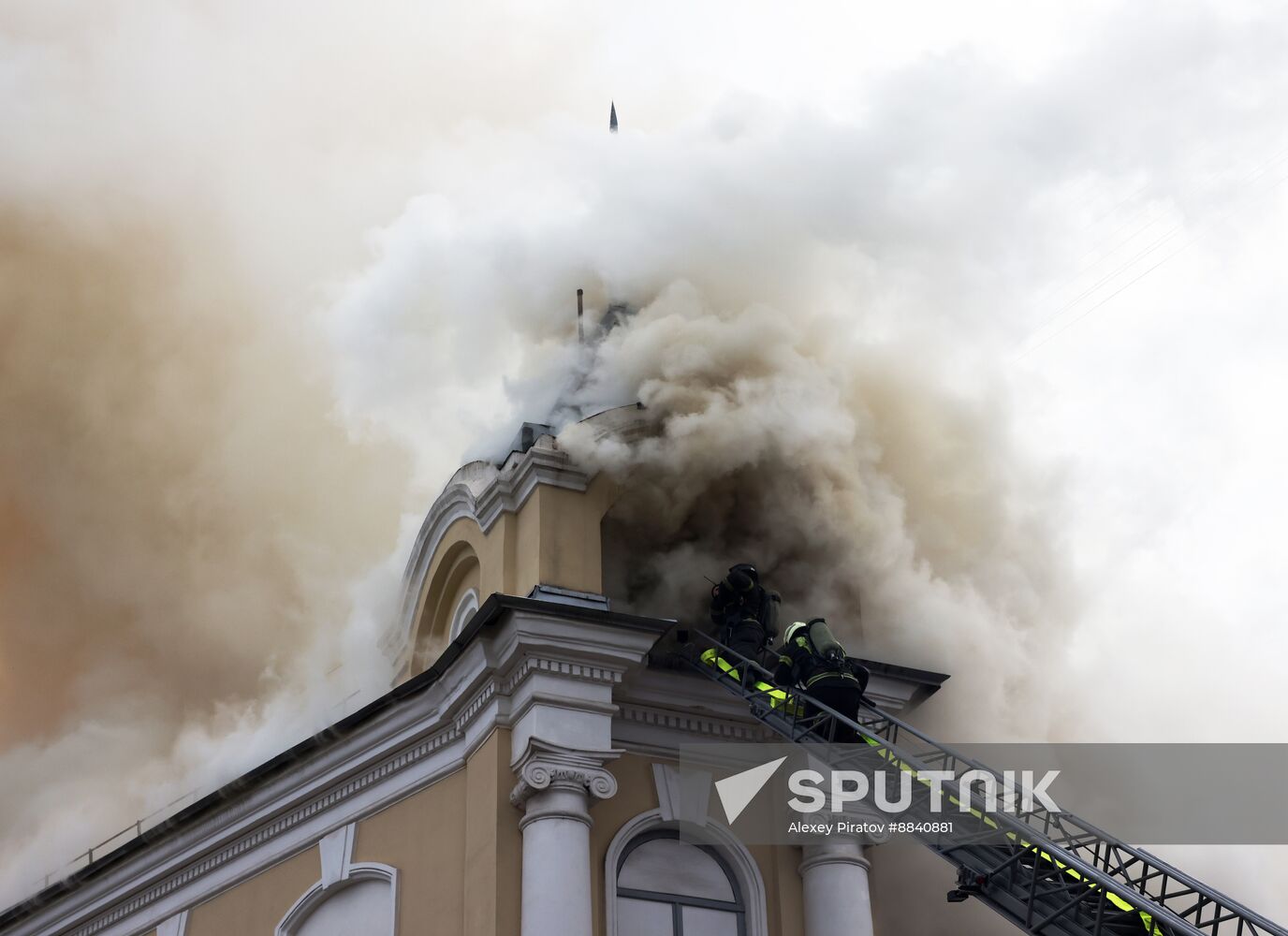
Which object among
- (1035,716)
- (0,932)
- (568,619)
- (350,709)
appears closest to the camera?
(568,619)

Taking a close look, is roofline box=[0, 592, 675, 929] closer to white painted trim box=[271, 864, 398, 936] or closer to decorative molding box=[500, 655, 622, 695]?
decorative molding box=[500, 655, 622, 695]

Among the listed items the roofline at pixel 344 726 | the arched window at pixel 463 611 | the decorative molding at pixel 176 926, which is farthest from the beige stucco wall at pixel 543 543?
the decorative molding at pixel 176 926

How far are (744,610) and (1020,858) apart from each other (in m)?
4.58

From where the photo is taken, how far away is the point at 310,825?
15969 millimetres

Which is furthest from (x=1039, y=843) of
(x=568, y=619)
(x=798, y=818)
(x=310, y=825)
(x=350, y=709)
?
(x=350, y=709)

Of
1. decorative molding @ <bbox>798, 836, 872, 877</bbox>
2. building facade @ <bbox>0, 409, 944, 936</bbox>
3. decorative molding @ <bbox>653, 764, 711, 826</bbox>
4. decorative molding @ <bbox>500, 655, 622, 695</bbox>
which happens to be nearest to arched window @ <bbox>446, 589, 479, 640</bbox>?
building facade @ <bbox>0, 409, 944, 936</bbox>

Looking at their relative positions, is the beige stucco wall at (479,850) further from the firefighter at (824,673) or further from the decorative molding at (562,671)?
the firefighter at (824,673)

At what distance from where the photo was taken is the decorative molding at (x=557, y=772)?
524 inches

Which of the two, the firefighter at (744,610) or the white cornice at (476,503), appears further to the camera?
the white cornice at (476,503)

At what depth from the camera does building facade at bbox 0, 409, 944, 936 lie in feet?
43.9

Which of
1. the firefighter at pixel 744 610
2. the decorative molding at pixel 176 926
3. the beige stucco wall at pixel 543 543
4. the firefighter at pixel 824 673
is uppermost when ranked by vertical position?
the beige stucco wall at pixel 543 543

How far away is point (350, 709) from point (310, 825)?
9.52 feet

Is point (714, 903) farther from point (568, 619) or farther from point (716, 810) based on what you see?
point (568, 619)

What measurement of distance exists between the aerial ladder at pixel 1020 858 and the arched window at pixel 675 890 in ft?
4.62
